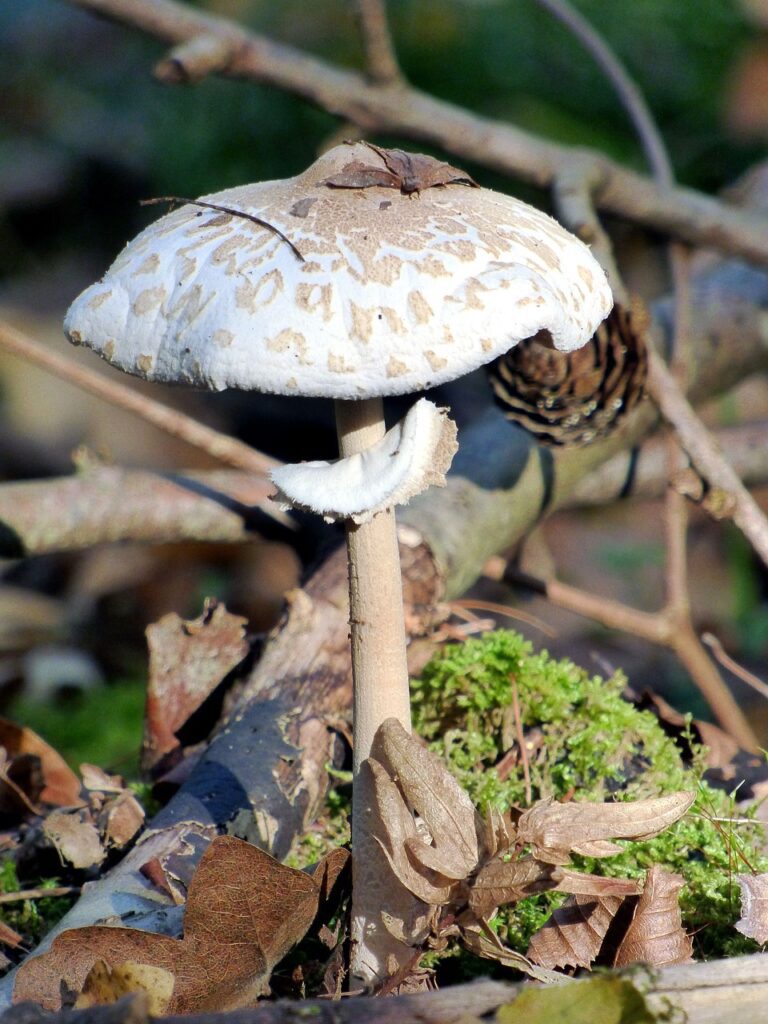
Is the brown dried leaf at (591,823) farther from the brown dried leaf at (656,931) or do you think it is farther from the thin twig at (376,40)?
the thin twig at (376,40)

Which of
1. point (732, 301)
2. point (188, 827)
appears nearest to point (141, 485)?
point (188, 827)

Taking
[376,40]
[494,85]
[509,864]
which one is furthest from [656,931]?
[494,85]

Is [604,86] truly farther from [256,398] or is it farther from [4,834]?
[4,834]

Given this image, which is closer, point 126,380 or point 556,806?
point 556,806

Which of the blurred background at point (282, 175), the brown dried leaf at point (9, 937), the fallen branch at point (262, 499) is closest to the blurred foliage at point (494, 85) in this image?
the blurred background at point (282, 175)

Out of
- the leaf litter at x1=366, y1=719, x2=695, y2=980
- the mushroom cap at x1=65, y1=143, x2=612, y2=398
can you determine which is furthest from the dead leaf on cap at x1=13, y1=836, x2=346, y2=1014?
the mushroom cap at x1=65, y1=143, x2=612, y2=398

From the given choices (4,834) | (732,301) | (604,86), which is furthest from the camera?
(604,86)
